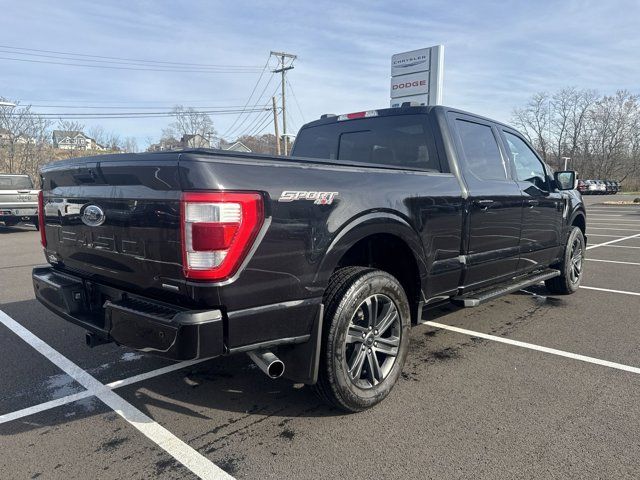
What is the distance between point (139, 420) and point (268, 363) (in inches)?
41.4

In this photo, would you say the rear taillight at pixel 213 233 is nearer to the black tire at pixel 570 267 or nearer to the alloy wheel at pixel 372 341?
Result: the alloy wheel at pixel 372 341

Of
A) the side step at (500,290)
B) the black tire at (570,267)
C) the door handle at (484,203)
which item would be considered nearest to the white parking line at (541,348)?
the side step at (500,290)

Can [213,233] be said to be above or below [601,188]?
above

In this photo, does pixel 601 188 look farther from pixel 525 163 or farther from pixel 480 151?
pixel 480 151

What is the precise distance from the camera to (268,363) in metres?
2.46

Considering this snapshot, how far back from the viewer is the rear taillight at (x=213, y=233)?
2162 millimetres

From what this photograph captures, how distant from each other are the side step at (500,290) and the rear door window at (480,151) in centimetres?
101

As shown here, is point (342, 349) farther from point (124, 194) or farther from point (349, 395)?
point (124, 194)

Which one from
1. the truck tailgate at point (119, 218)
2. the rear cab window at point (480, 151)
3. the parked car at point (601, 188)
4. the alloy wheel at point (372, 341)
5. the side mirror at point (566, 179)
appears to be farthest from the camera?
the parked car at point (601, 188)

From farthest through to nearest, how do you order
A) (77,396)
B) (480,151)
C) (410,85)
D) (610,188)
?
1. (610,188)
2. (410,85)
3. (480,151)
4. (77,396)

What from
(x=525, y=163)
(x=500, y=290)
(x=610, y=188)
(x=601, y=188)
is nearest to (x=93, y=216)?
(x=500, y=290)

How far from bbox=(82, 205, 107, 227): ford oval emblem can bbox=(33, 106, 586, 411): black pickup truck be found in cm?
1

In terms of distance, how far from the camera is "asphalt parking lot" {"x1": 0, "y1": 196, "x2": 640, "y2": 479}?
7.87 ft

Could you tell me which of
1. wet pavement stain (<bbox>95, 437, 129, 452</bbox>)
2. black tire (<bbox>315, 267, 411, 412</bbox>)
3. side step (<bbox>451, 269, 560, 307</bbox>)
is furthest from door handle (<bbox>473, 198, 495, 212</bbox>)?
wet pavement stain (<bbox>95, 437, 129, 452</bbox>)
